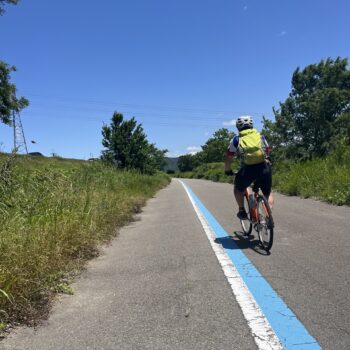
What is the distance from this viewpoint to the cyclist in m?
6.45

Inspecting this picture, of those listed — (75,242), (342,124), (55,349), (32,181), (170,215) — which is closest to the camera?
(55,349)

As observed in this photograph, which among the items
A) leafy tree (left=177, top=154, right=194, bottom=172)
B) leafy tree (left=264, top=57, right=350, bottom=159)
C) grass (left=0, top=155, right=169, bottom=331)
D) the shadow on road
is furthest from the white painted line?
leafy tree (left=177, top=154, right=194, bottom=172)

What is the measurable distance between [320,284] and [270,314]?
1.02m

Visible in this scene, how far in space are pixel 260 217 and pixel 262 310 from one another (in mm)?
2889

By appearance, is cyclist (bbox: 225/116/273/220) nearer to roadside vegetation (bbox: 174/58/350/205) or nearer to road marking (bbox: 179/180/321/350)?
road marking (bbox: 179/180/321/350)

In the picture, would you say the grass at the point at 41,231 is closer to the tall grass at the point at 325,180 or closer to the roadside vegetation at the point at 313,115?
the tall grass at the point at 325,180

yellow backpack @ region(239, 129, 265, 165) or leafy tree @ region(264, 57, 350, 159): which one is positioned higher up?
leafy tree @ region(264, 57, 350, 159)

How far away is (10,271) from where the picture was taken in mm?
4145

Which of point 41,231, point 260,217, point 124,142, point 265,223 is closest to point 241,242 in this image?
point 260,217

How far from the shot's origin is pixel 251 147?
21.0 ft

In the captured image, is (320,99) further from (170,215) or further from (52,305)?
(52,305)

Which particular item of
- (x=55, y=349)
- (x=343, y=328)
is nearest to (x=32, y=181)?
(x=55, y=349)

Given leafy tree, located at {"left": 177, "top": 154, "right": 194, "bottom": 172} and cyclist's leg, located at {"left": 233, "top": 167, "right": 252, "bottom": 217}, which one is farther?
leafy tree, located at {"left": 177, "top": 154, "right": 194, "bottom": 172}

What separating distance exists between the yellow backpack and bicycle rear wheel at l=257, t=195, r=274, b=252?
1.91ft
